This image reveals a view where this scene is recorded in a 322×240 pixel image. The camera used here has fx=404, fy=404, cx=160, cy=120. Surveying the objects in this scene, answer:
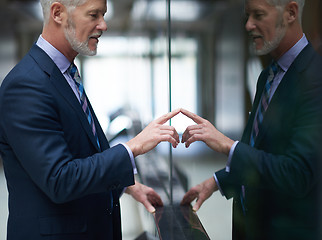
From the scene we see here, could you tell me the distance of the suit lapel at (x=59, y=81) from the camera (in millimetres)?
1738

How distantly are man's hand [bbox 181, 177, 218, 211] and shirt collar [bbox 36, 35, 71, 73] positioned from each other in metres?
1.01

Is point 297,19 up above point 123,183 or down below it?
above

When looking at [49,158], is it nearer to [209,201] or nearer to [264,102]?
[264,102]

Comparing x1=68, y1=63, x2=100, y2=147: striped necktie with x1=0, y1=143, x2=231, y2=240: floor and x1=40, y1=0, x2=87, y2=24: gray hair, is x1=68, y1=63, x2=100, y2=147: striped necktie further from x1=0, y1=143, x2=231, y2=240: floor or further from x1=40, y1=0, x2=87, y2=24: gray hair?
x1=0, y1=143, x2=231, y2=240: floor

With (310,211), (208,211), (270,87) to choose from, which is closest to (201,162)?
(208,211)

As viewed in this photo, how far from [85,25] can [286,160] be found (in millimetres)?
1027

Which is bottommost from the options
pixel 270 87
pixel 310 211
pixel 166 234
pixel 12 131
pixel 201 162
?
pixel 166 234

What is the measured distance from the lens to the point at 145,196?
2592mm

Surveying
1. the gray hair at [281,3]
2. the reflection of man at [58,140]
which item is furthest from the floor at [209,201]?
the gray hair at [281,3]

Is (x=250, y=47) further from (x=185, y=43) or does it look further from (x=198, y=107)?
(x=185, y=43)

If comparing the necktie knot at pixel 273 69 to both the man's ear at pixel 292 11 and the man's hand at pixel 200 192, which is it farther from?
the man's hand at pixel 200 192

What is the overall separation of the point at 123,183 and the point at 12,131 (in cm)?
51

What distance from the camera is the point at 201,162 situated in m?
2.52

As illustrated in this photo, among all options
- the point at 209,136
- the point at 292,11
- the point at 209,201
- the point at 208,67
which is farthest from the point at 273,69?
the point at 209,201
